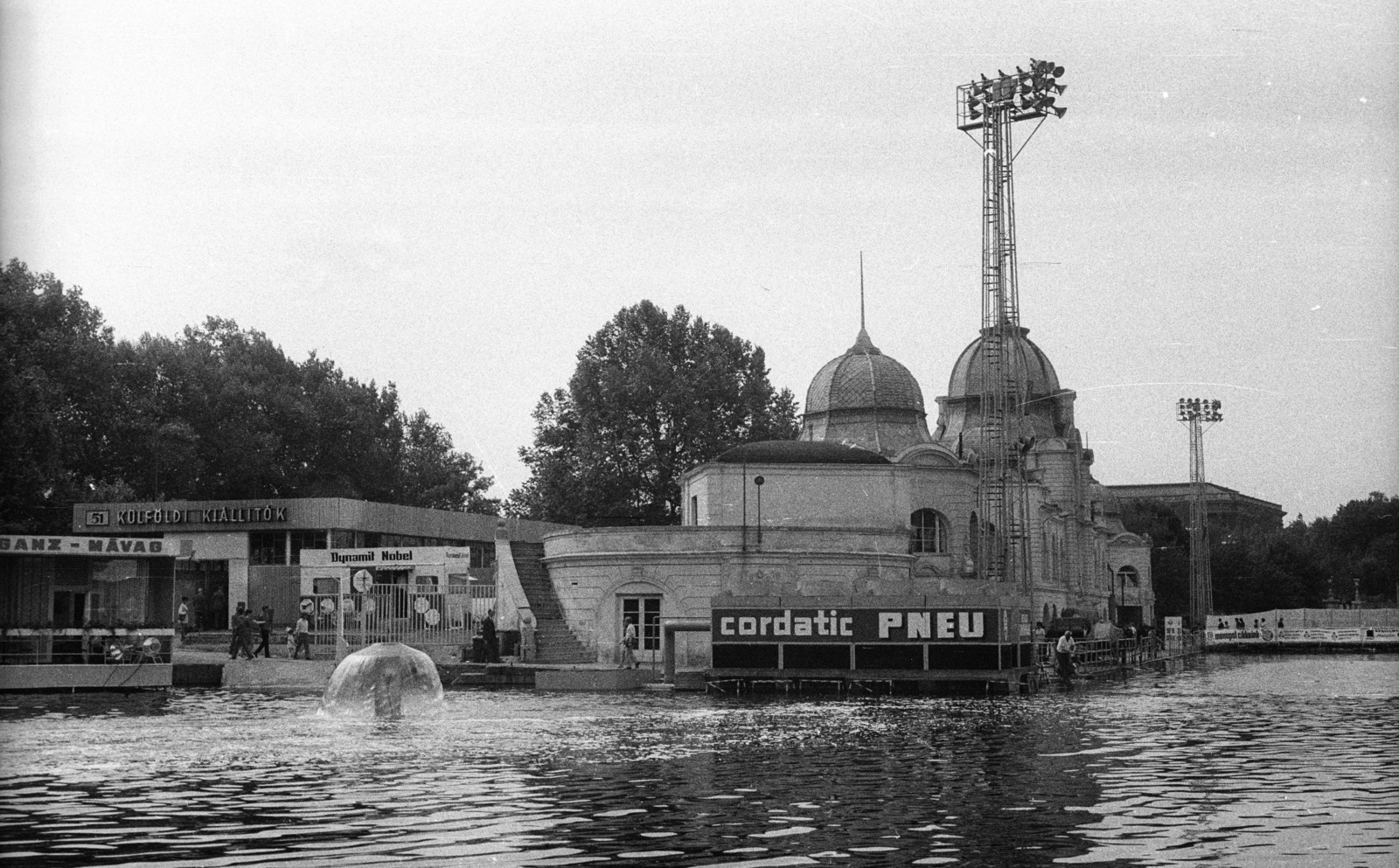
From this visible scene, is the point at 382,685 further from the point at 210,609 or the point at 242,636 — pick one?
the point at 210,609

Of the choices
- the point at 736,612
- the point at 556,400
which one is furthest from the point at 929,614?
the point at 556,400

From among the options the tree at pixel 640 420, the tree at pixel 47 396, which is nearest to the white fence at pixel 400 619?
the tree at pixel 47 396

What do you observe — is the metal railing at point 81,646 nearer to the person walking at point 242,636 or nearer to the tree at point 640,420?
the person walking at point 242,636

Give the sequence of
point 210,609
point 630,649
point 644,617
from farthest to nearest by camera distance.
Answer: point 210,609 → point 644,617 → point 630,649

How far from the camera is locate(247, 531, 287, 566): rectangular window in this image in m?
54.7

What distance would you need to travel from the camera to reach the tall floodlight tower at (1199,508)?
3253 inches

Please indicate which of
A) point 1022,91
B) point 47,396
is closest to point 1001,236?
point 1022,91

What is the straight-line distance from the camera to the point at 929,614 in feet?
118

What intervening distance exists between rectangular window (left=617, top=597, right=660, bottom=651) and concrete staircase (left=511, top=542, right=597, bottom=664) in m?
1.41

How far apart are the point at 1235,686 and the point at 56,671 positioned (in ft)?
83.5

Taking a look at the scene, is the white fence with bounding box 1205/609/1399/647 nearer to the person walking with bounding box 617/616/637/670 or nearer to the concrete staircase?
the concrete staircase

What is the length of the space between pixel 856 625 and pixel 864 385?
1504 inches

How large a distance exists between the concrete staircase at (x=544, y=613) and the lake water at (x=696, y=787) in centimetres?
1637

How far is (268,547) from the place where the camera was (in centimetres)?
5509
